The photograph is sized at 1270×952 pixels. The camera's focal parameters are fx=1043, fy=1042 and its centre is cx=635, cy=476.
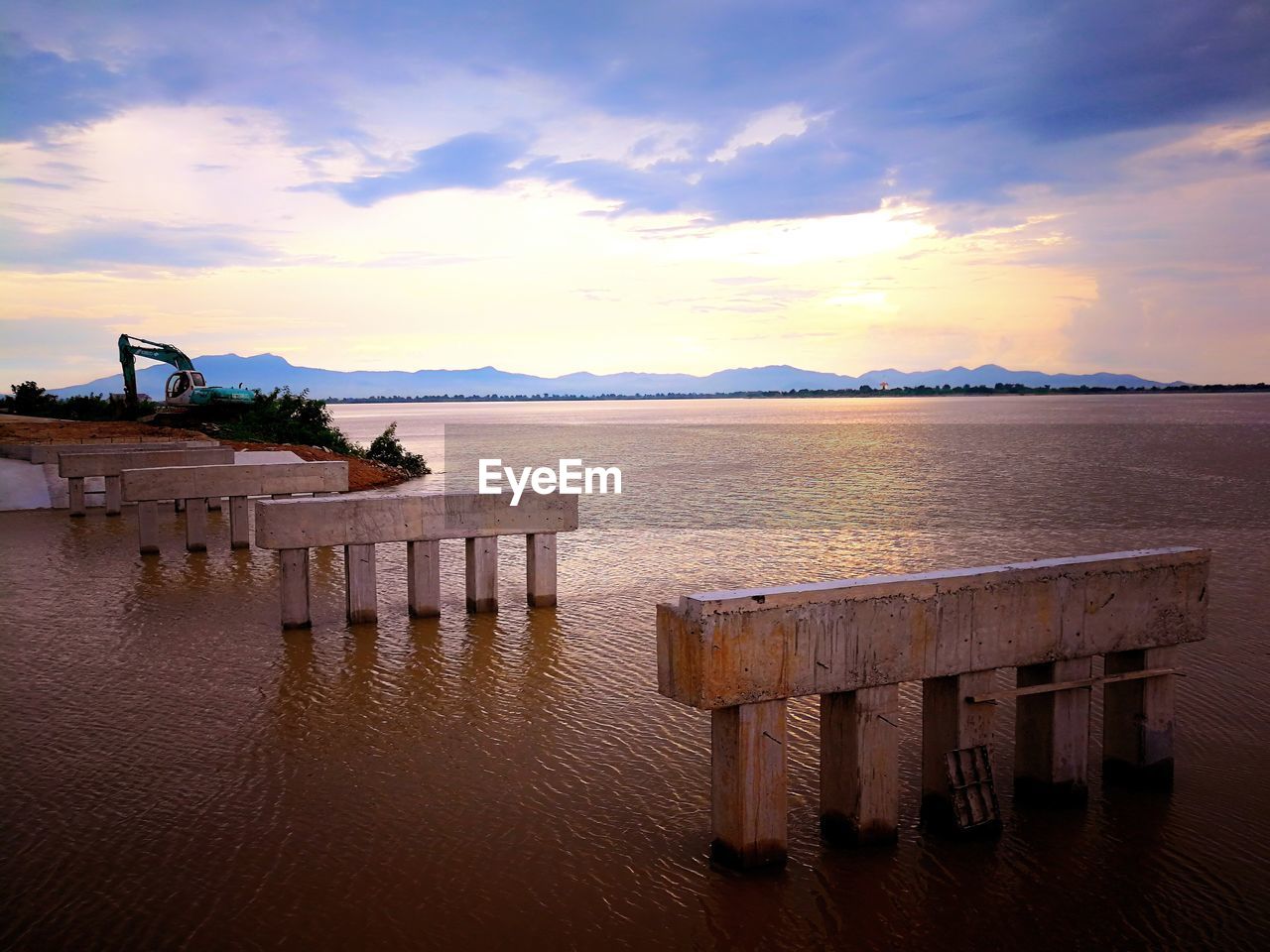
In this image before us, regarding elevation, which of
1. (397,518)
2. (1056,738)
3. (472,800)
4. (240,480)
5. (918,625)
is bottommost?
(472,800)

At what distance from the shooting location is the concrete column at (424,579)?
11.6m

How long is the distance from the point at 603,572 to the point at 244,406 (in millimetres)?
28575

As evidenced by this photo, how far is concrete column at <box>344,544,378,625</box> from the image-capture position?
36.9ft

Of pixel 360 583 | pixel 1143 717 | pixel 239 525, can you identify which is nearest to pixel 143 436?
pixel 239 525

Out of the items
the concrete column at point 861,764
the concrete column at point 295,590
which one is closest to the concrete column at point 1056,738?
the concrete column at point 861,764

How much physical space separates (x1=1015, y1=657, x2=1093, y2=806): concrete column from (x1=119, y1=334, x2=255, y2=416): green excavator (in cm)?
3730

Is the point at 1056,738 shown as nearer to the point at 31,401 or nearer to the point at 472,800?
the point at 472,800

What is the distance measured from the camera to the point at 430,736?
8.05 metres

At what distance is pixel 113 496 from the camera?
20688 mm

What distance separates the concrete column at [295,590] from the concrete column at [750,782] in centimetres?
676

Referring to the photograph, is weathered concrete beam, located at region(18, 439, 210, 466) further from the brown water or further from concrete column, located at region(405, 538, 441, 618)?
concrete column, located at region(405, 538, 441, 618)

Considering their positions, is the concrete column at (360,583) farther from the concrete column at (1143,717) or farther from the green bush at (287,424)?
the green bush at (287,424)

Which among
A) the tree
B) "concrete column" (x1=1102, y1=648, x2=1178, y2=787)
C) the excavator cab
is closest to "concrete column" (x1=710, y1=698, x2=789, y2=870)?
"concrete column" (x1=1102, y1=648, x2=1178, y2=787)

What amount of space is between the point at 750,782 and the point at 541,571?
7.07 metres
